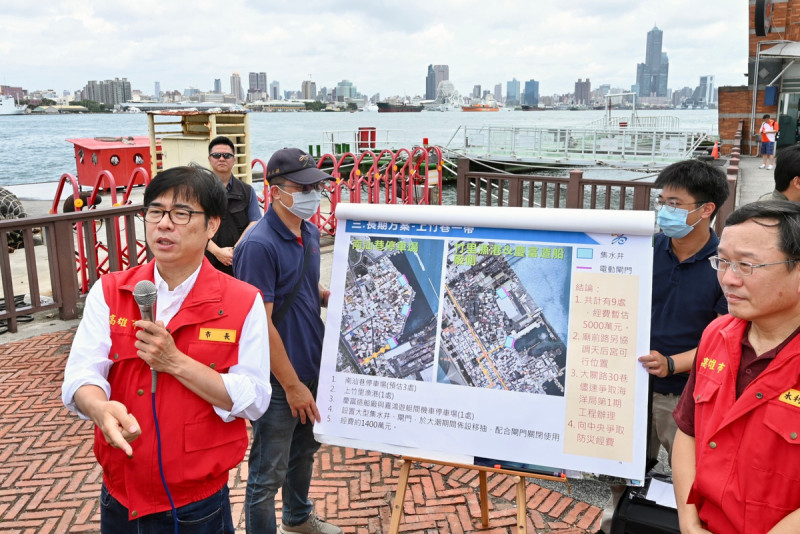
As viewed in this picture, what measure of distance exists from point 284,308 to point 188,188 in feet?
3.00

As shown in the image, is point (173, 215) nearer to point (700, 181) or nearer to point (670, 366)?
point (670, 366)

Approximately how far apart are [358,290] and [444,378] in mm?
597

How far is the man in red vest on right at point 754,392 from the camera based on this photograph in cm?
179

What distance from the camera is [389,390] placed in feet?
9.12

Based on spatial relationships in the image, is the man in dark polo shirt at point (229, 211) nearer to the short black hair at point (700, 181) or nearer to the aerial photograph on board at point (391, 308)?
the aerial photograph on board at point (391, 308)

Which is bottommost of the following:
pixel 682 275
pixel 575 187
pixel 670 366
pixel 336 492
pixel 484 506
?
pixel 336 492

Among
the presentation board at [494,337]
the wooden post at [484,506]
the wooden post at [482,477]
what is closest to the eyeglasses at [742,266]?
the presentation board at [494,337]

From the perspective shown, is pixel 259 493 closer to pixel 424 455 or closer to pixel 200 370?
pixel 424 455

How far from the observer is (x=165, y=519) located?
207 centimetres

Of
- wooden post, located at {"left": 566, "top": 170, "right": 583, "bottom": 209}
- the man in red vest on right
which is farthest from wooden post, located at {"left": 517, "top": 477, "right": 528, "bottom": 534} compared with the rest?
wooden post, located at {"left": 566, "top": 170, "right": 583, "bottom": 209}

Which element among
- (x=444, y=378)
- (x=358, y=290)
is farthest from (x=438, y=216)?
(x=444, y=378)

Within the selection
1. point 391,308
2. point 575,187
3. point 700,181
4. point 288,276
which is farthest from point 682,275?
point 575,187

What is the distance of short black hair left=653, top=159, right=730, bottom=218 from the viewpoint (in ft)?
9.87

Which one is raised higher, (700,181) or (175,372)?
(700,181)
